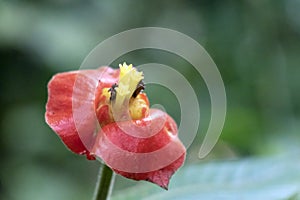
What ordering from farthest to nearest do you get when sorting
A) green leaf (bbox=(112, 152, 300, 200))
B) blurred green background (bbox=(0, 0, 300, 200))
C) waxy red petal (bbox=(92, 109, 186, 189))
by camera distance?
1. blurred green background (bbox=(0, 0, 300, 200))
2. green leaf (bbox=(112, 152, 300, 200))
3. waxy red petal (bbox=(92, 109, 186, 189))

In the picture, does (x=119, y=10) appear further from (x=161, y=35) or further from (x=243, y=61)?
(x=243, y=61)

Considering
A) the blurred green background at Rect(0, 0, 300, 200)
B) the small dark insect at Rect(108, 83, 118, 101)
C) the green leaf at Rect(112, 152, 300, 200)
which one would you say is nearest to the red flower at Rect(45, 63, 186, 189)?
the small dark insect at Rect(108, 83, 118, 101)

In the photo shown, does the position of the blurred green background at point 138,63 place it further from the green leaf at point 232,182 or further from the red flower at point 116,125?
the red flower at point 116,125

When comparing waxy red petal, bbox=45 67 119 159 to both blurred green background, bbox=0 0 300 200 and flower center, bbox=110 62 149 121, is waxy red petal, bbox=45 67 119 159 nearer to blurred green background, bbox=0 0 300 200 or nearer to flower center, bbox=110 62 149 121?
flower center, bbox=110 62 149 121

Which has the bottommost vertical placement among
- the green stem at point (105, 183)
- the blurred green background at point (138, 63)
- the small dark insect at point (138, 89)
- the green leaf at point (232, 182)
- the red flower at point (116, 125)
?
the green stem at point (105, 183)

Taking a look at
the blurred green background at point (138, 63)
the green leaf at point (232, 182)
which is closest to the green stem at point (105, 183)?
the green leaf at point (232, 182)

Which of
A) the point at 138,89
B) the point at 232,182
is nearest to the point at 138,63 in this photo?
the point at 232,182
